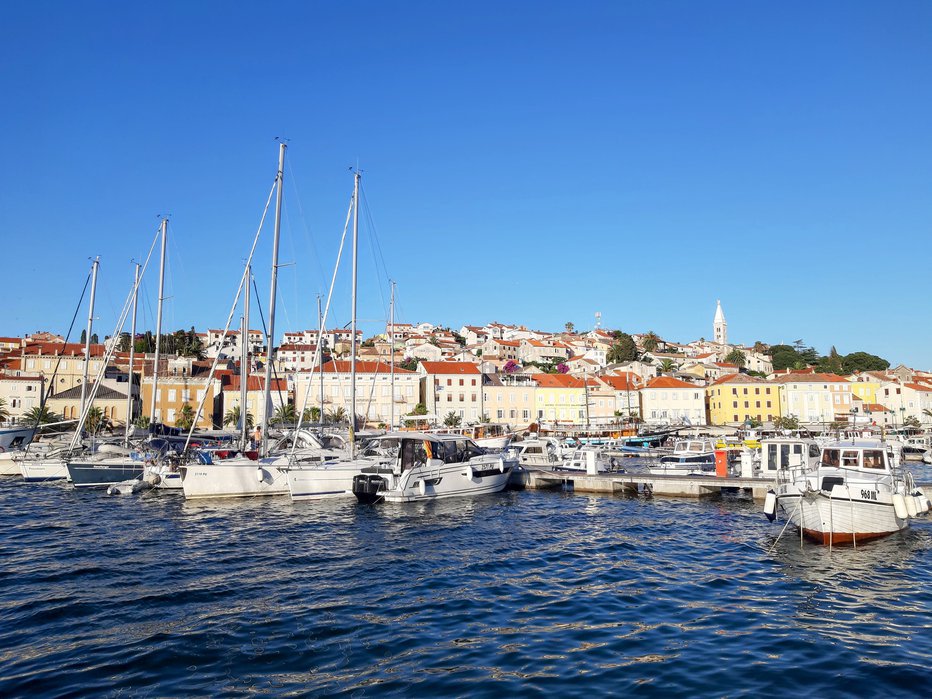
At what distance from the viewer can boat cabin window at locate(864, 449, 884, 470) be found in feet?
72.6

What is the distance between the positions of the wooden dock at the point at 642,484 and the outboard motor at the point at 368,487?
1037 cm

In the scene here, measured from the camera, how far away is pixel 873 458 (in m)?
22.2

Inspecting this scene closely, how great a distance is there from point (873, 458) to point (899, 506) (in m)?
2.37

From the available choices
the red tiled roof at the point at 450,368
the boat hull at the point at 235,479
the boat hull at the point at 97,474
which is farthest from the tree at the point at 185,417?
the boat hull at the point at 235,479

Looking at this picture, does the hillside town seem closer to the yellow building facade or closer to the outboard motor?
the yellow building facade

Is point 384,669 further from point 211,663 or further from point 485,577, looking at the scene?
point 485,577

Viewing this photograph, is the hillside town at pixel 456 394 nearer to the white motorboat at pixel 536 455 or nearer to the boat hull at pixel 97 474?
the white motorboat at pixel 536 455

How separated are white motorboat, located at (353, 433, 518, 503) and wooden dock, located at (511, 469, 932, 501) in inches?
82.6

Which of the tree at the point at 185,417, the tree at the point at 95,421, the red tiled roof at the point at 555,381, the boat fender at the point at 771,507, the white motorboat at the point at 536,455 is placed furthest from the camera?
the red tiled roof at the point at 555,381

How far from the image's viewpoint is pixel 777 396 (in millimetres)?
94188

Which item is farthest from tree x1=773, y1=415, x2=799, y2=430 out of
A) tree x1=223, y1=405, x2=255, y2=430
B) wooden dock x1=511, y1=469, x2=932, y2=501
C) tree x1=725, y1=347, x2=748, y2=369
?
tree x1=223, y1=405, x2=255, y2=430

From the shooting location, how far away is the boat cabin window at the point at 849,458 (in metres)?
22.3

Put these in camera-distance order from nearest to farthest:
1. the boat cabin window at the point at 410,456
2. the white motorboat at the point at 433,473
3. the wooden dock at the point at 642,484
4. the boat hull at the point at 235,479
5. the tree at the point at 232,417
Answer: the white motorboat at the point at 433,473, the boat hull at the point at 235,479, the boat cabin window at the point at 410,456, the wooden dock at the point at 642,484, the tree at the point at 232,417

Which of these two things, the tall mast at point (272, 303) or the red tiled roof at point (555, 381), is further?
the red tiled roof at point (555, 381)
